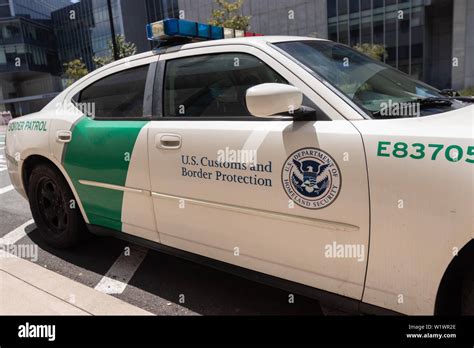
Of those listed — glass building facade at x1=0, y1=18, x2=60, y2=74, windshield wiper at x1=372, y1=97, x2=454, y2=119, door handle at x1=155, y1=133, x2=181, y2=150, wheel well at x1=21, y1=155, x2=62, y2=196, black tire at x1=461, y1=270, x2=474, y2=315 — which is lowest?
black tire at x1=461, y1=270, x2=474, y2=315

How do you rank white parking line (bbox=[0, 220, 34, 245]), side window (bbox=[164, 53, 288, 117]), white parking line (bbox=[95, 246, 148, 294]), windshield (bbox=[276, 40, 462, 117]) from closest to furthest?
1. windshield (bbox=[276, 40, 462, 117])
2. side window (bbox=[164, 53, 288, 117])
3. white parking line (bbox=[95, 246, 148, 294])
4. white parking line (bbox=[0, 220, 34, 245])

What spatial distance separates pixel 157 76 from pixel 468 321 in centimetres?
239

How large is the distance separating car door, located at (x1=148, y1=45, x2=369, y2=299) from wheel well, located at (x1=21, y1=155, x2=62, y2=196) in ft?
4.67

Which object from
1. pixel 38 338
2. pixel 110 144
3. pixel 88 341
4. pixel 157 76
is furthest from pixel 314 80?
pixel 38 338

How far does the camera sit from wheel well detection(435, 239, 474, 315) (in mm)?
1661

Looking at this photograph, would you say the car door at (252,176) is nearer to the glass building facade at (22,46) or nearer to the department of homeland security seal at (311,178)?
the department of homeland security seal at (311,178)

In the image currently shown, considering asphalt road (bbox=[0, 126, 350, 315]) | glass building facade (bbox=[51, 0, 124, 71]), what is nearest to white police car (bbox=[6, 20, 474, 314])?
asphalt road (bbox=[0, 126, 350, 315])

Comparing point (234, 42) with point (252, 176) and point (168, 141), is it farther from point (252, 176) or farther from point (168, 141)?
point (252, 176)

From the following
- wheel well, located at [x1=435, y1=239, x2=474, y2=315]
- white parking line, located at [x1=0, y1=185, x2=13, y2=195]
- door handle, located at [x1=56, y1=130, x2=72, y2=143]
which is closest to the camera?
wheel well, located at [x1=435, y1=239, x2=474, y2=315]

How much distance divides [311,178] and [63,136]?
7.44 feet

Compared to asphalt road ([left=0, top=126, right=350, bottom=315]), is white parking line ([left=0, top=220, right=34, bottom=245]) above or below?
above

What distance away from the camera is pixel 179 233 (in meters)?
2.70

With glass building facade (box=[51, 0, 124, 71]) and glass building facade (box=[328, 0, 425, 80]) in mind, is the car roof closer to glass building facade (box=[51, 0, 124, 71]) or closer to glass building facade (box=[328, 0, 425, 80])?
glass building facade (box=[328, 0, 425, 80])

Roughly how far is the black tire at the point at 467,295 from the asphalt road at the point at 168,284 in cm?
92
